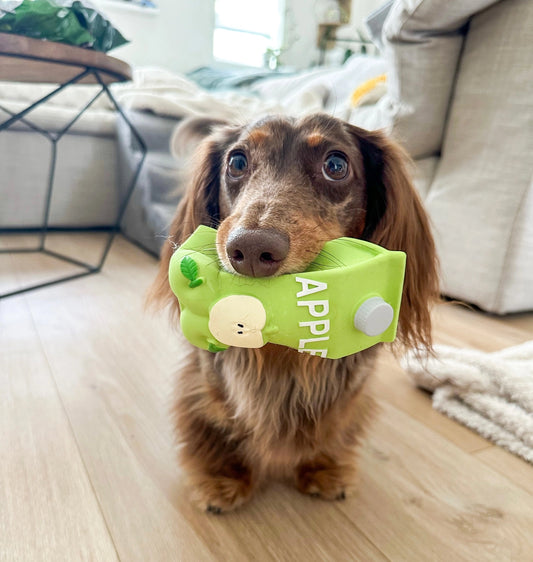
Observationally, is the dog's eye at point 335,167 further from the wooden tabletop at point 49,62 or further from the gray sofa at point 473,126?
the wooden tabletop at point 49,62

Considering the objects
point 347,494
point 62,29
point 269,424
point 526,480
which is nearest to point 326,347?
point 269,424

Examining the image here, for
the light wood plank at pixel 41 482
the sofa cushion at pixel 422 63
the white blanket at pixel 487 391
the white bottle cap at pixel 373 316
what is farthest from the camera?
the sofa cushion at pixel 422 63

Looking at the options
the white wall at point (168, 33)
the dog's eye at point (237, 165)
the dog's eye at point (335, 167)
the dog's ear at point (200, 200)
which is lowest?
the dog's ear at point (200, 200)

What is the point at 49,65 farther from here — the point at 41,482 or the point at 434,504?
the point at 434,504

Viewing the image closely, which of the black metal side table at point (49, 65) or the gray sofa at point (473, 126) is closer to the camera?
the black metal side table at point (49, 65)

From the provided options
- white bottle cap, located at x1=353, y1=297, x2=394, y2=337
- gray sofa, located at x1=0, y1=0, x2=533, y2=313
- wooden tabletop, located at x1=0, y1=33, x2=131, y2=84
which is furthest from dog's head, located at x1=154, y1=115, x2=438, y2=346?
wooden tabletop, located at x1=0, y1=33, x2=131, y2=84

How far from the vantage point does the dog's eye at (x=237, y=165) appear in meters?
0.93

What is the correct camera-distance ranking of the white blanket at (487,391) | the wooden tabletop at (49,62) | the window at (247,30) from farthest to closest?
the window at (247,30) → the wooden tabletop at (49,62) → the white blanket at (487,391)

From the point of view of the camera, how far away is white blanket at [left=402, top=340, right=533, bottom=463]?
3.79ft

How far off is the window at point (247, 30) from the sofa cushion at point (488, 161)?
4.35m

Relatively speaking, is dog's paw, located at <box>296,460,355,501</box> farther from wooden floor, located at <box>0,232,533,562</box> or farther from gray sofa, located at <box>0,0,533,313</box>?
gray sofa, located at <box>0,0,533,313</box>

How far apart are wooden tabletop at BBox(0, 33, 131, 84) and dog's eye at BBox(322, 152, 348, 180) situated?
1074mm

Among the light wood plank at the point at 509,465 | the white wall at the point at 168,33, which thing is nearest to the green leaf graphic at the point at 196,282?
the light wood plank at the point at 509,465

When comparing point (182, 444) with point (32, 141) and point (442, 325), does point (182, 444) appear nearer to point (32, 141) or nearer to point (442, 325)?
point (442, 325)
